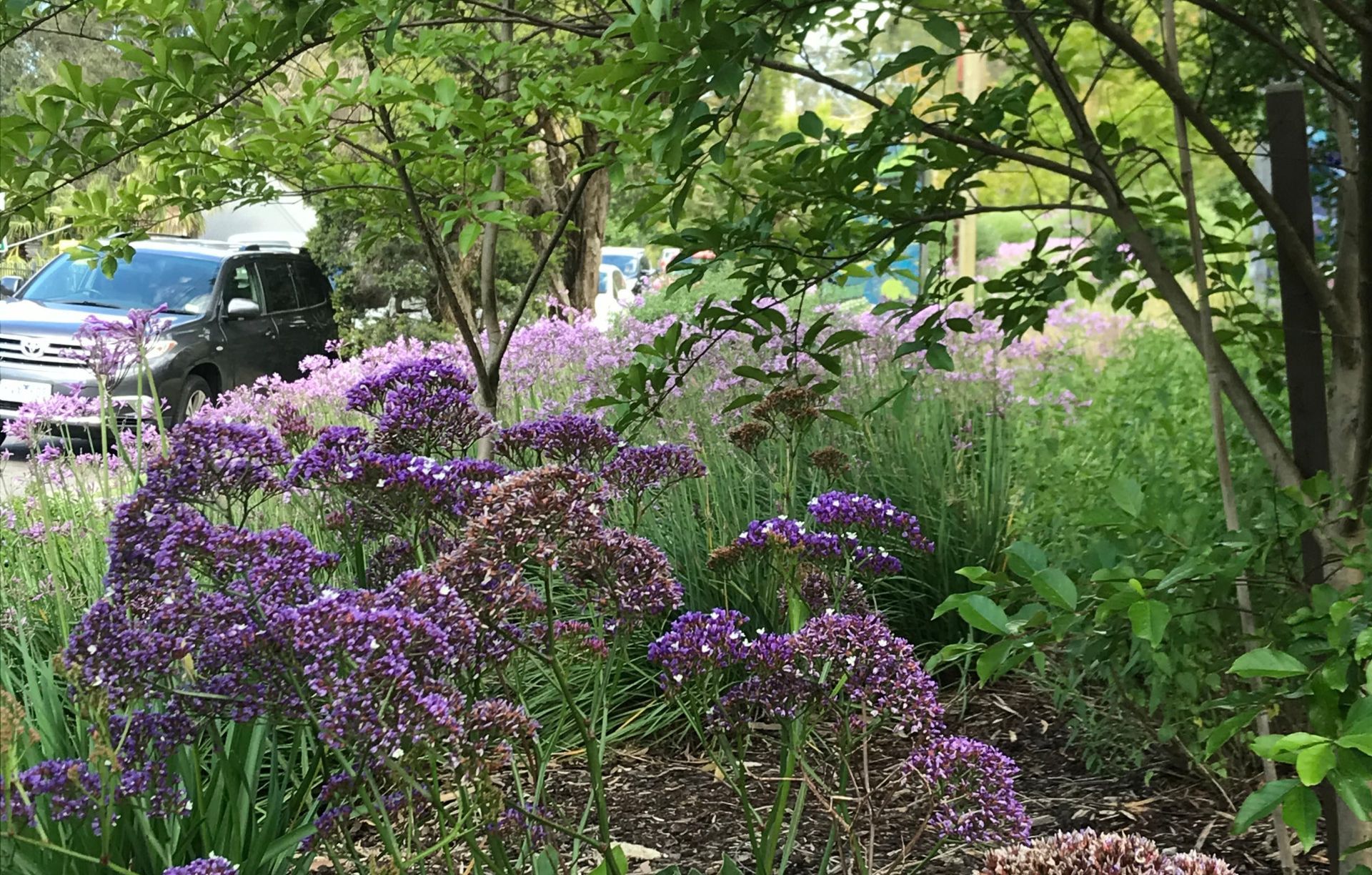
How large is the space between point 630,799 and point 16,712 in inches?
76.1

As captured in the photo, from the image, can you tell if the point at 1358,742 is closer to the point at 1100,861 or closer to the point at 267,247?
the point at 1100,861

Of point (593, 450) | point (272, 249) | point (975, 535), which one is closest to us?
point (593, 450)

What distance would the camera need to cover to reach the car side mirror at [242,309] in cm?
1104

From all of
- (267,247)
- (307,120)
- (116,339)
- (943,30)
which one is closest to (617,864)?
(943,30)

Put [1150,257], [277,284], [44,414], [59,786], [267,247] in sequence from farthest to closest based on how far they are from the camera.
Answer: [267,247], [277,284], [44,414], [1150,257], [59,786]

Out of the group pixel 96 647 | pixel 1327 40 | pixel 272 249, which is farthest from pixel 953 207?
pixel 272 249

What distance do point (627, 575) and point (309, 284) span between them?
1366 cm

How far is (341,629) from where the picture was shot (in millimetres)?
1364

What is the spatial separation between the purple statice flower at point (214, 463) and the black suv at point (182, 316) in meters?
7.90

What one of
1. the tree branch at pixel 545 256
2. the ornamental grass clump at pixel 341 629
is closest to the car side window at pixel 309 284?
the tree branch at pixel 545 256

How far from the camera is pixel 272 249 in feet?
45.3

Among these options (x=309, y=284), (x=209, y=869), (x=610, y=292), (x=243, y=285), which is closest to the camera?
(x=209, y=869)

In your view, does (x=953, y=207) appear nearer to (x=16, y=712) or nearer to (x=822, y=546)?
(x=822, y=546)

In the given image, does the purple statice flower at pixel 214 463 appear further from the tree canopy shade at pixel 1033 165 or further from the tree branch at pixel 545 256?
the tree branch at pixel 545 256
